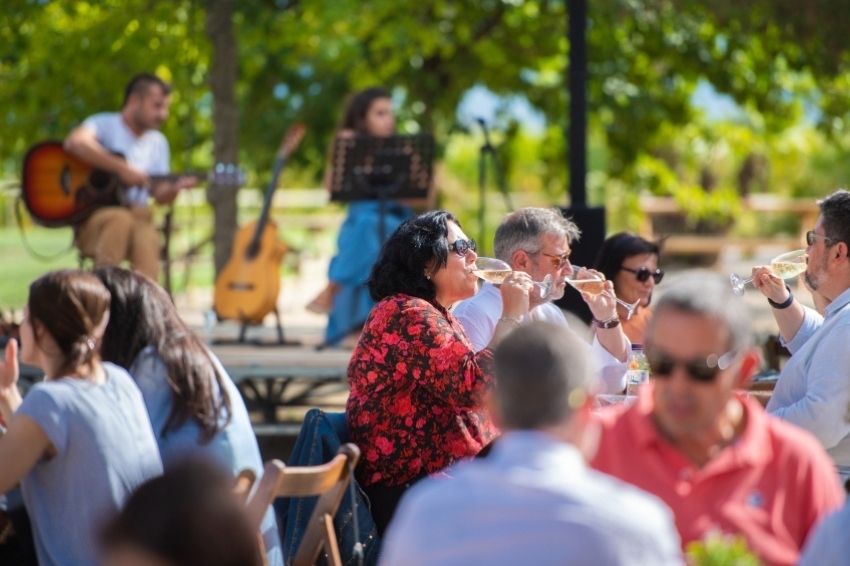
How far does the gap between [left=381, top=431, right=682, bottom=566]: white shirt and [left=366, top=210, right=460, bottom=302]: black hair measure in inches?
75.5

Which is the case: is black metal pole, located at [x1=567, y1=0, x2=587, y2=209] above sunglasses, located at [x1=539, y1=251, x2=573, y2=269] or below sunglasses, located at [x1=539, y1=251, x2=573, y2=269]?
above

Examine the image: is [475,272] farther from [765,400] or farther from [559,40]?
[559,40]

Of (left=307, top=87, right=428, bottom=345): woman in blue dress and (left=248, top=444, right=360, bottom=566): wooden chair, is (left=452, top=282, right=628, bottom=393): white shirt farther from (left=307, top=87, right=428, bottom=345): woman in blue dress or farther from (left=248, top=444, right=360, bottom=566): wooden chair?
(left=307, top=87, right=428, bottom=345): woman in blue dress

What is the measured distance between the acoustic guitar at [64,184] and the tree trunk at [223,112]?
5.50 feet

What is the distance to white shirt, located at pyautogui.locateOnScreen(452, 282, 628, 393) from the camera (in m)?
4.30

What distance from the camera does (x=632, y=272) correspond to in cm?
503

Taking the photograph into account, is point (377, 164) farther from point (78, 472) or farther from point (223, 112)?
point (78, 472)

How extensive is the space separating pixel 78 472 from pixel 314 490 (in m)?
0.61

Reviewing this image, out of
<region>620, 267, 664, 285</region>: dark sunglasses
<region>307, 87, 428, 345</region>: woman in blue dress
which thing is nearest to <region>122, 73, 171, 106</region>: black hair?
<region>307, 87, 428, 345</region>: woman in blue dress

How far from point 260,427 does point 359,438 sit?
2.90m

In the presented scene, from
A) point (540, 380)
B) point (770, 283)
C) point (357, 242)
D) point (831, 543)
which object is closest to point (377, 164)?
point (357, 242)

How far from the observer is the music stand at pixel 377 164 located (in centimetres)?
707

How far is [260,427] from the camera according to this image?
663 centimetres

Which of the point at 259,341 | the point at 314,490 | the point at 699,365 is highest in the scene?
the point at 699,365
